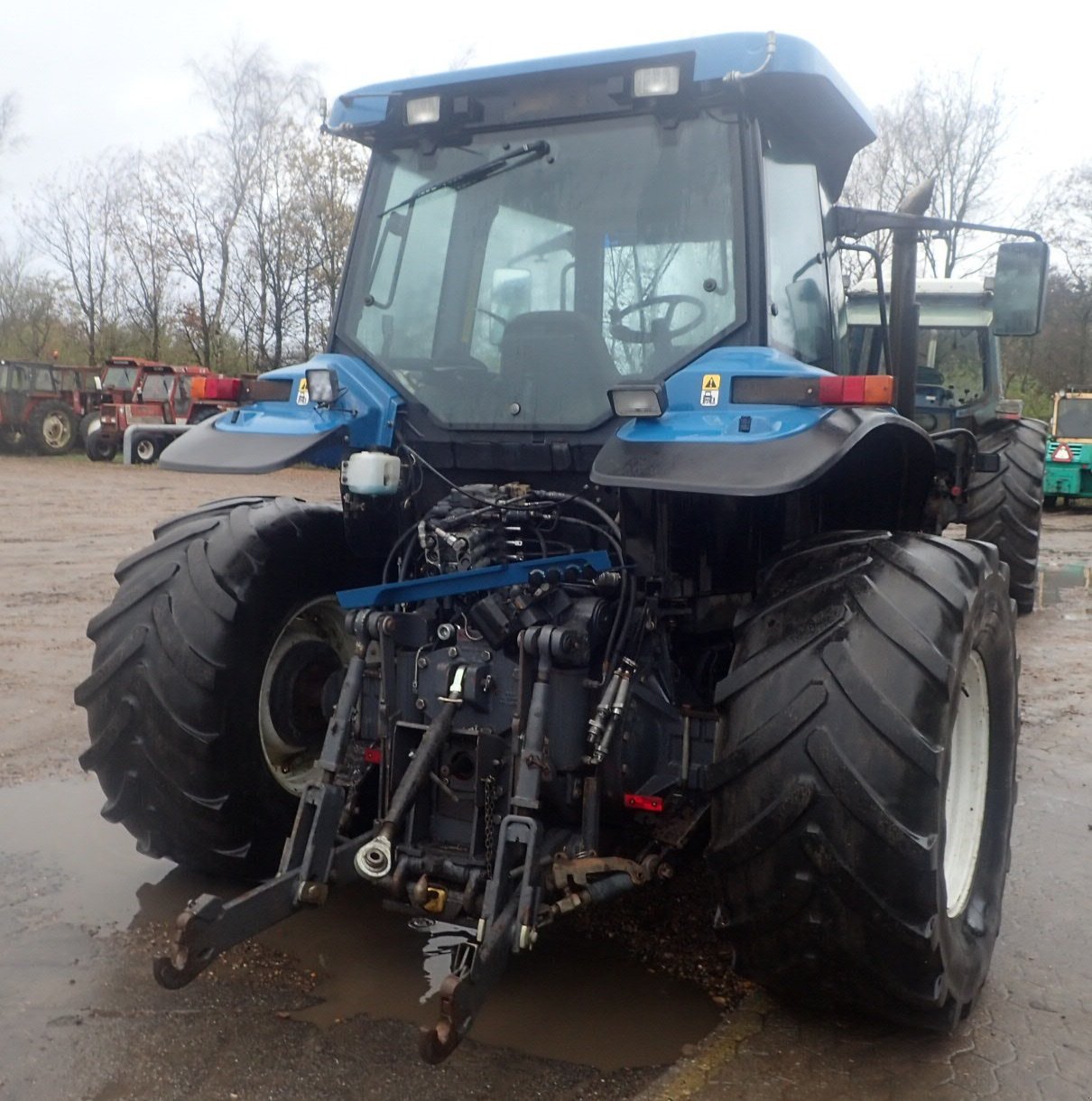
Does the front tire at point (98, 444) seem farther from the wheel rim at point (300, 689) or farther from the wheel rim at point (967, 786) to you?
the wheel rim at point (967, 786)

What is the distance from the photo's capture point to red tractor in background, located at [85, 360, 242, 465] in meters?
24.4

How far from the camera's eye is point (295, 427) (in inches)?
136

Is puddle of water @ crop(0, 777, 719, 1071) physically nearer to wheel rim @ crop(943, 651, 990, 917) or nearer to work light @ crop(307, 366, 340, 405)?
wheel rim @ crop(943, 651, 990, 917)

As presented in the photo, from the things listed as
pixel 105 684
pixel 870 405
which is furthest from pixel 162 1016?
pixel 870 405

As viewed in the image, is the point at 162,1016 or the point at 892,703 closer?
the point at 892,703

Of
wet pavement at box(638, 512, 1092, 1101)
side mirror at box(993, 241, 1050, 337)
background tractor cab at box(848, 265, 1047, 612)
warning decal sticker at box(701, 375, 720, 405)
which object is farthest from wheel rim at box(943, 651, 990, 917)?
background tractor cab at box(848, 265, 1047, 612)

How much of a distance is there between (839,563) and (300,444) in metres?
1.49

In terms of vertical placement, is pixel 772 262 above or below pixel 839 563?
above

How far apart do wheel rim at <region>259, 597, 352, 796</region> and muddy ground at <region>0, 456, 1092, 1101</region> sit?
0.46m

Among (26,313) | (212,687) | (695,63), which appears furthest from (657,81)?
(26,313)

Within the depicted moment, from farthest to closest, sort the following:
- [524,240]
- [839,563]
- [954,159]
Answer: [954,159], [524,240], [839,563]

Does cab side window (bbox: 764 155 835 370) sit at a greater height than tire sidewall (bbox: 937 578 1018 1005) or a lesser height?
greater

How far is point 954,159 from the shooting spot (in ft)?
96.3

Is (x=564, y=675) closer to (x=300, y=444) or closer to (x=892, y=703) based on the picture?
(x=892, y=703)
